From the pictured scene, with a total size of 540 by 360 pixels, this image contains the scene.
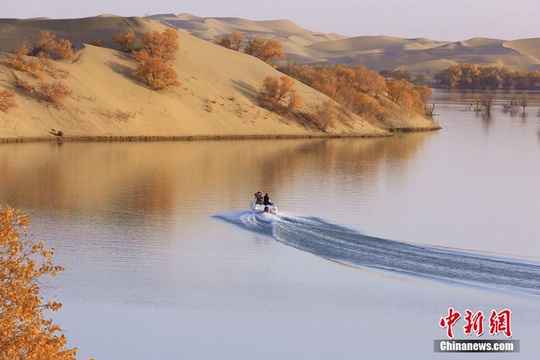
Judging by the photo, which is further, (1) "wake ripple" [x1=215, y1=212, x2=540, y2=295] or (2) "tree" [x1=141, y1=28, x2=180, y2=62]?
(2) "tree" [x1=141, y1=28, x2=180, y2=62]

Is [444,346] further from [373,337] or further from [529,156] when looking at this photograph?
[529,156]

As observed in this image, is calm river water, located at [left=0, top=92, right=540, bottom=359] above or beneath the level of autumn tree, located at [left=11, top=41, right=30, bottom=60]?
beneath

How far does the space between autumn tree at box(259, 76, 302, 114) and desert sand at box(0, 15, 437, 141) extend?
1.13 meters

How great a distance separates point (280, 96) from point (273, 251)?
52.8 metres

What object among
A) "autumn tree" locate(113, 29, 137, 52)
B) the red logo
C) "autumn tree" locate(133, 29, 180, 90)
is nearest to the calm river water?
the red logo

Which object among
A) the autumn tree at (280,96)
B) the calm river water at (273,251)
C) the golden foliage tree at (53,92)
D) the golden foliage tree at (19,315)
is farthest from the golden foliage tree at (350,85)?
the golden foliage tree at (19,315)

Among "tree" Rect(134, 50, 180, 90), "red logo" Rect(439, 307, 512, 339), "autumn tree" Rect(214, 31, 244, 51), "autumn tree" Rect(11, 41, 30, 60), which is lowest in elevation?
"red logo" Rect(439, 307, 512, 339)

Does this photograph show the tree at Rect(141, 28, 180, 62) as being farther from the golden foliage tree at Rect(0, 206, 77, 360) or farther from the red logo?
the golden foliage tree at Rect(0, 206, 77, 360)

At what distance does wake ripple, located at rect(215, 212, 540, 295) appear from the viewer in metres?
25.9

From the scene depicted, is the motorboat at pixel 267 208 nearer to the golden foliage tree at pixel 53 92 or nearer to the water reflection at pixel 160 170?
the water reflection at pixel 160 170

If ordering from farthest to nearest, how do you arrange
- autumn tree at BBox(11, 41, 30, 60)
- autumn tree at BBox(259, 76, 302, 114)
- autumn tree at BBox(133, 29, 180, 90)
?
autumn tree at BBox(259, 76, 302, 114) < autumn tree at BBox(133, 29, 180, 90) < autumn tree at BBox(11, 41, 30, 60)

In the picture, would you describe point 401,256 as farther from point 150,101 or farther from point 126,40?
point 126,40

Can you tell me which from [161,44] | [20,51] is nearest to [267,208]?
[20,51]

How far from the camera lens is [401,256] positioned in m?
28.3
